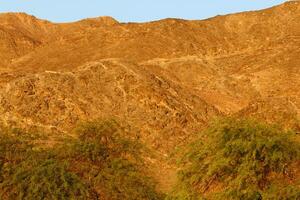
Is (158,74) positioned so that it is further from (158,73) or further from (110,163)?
(110,163)

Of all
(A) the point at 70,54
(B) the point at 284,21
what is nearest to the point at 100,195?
(A) the point at 70,54

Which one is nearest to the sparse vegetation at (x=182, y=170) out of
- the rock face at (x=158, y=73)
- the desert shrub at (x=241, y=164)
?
the desert shrub at (x=241, y=164)

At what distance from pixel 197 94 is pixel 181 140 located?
9.69 m

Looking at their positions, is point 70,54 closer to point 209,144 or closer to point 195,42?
point 195,42

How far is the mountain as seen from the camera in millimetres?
42094

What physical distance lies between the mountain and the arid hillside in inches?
2.6

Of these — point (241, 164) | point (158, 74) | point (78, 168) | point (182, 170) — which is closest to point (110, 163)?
point (78, 168)

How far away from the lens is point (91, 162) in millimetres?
22000

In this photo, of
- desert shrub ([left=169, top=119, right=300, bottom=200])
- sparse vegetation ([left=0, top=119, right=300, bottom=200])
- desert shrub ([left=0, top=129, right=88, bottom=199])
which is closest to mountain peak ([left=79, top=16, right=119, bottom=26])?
sparse vegetation ([left=0, top=119, right=300, bottom=200])

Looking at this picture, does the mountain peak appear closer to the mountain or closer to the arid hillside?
the arid hillside

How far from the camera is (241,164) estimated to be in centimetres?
1939

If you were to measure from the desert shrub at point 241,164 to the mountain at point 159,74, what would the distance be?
992 cm

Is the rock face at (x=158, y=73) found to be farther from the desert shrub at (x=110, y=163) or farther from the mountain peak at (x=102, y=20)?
the desert shrub at (x=110, y=163)

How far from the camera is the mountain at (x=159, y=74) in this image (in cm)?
4209
